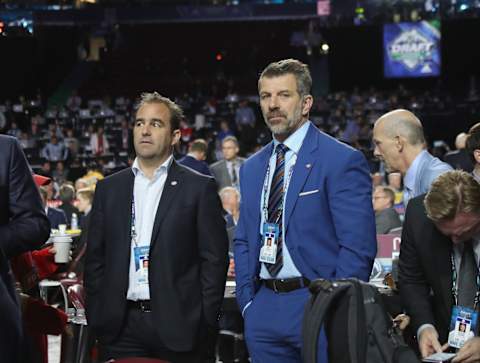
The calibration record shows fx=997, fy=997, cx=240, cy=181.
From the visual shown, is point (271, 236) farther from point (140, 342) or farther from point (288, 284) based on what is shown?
point (140, 342)

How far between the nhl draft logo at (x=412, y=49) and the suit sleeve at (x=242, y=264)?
2923 cm

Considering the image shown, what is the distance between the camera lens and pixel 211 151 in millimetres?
25469

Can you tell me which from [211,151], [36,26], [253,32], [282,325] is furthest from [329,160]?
[253,32]

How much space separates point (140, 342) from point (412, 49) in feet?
97.7

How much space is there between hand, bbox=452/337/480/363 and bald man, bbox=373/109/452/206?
4.87ft

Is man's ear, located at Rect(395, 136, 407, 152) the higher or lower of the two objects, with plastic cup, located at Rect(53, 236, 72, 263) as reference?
higher

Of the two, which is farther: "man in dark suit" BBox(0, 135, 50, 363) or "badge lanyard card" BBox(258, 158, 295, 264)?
"badge lanyard card" BBox(258, 158, 295, 264)

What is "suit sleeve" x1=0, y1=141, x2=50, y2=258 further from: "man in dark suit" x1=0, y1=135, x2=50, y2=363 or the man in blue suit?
the man in blue suit

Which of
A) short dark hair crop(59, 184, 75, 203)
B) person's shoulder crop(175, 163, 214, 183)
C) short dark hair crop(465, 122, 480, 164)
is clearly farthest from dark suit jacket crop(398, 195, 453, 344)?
short dark hair crop(59, 184, 75, 203)

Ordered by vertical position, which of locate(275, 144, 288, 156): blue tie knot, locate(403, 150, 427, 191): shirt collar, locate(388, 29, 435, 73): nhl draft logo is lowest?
locate(403, 150, 427, 191): shirt collar

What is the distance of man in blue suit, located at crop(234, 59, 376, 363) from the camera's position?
4066 mm

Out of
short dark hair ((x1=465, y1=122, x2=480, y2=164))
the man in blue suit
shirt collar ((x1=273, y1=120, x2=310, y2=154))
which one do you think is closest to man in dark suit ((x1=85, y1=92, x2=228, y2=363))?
the man in blue suit

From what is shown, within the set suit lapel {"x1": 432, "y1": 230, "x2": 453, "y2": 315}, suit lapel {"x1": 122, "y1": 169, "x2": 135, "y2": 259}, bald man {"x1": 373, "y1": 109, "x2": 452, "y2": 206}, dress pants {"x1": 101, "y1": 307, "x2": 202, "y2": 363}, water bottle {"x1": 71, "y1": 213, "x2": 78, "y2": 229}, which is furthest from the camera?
water bottle {"x1": 71, "y1": 213, "x2": 78, "y2": 229}

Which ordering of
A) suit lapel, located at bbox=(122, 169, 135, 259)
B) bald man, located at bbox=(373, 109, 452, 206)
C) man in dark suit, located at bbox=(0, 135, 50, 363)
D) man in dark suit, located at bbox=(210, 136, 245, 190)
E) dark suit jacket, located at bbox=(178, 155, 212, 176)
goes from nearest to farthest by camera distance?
man in dark suit, located at bbox=(0, 135, 50, 363) → suit lapel, located at bbox=(122, 169, 135, 259) → bald man, located at bbox=(373, 109, 452, 206) → dark suit jacket, located at bbox=(178, 155, 212, 176) → man in dark suit, located at bbox=(210, 136, 245, 190)
